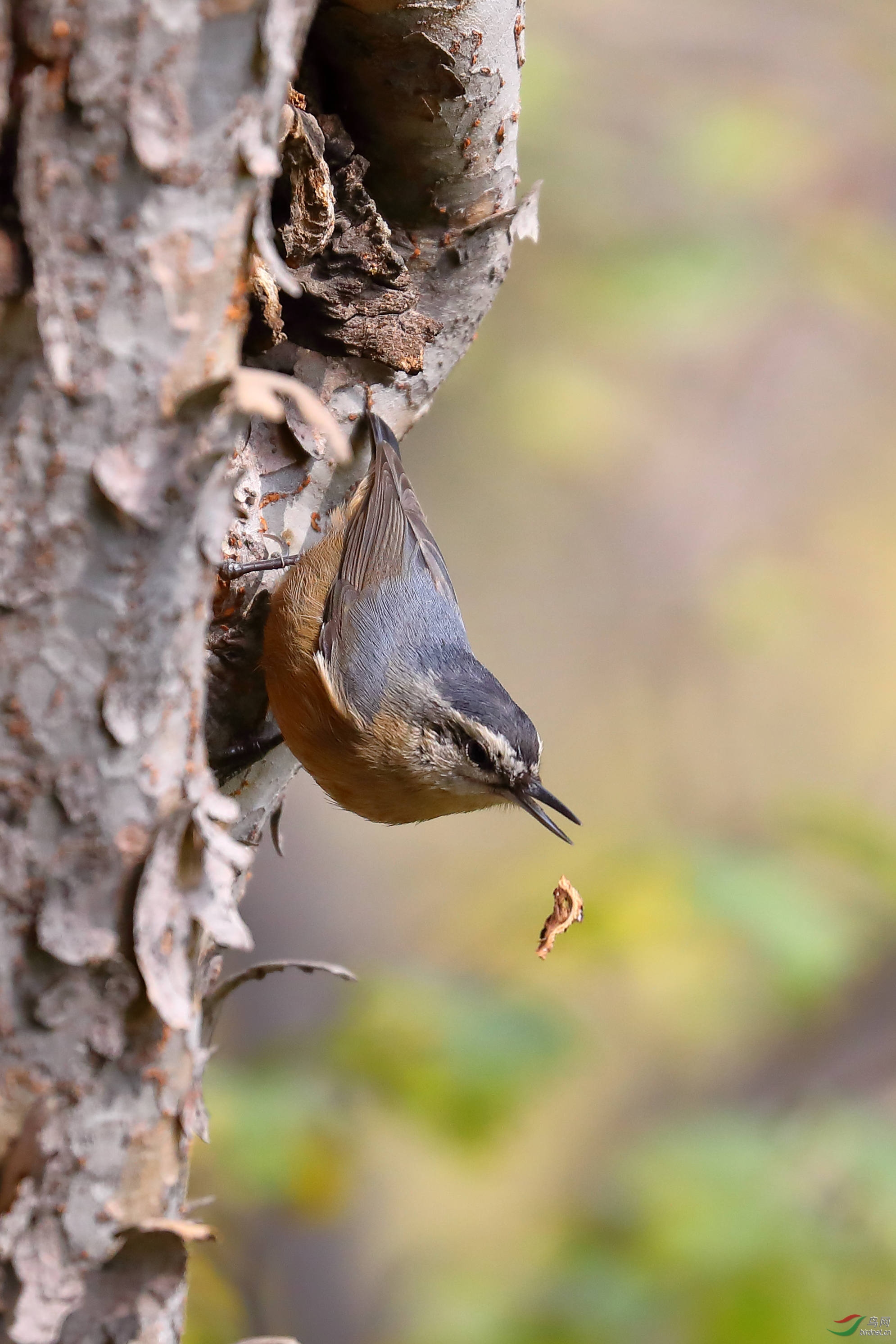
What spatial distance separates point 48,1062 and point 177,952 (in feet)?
0.49

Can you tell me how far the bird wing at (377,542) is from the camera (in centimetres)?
226

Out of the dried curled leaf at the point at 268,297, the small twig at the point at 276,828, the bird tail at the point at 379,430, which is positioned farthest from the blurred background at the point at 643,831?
the dried curled leaf at the point at 268,297

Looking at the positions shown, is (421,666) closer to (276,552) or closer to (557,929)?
(276,552)

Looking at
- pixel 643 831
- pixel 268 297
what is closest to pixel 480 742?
pixel 268 297

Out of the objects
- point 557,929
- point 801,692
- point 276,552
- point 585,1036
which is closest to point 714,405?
point 801,692

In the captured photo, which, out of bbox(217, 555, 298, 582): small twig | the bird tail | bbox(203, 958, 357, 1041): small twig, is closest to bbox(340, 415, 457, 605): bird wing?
the bird tail

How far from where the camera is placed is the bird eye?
2.26m

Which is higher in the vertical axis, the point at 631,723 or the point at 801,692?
the point at 801,692

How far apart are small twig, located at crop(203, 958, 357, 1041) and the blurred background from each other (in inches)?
36.3

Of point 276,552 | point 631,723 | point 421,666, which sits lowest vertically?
point 631,723

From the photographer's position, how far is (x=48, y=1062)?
40.2 inches

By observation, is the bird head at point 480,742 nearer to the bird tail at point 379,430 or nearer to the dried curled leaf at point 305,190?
the bird tail at point 379,430

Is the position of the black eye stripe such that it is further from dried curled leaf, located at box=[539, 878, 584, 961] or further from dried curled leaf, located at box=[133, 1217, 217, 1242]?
dried curled leaf, located at box=[133, 1217, 217, 1242]

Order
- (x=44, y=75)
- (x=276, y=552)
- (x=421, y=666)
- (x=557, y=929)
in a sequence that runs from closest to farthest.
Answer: (x=44, y=75), (x=557, y=929), (x=276, y=552), (x=421, y=666)
